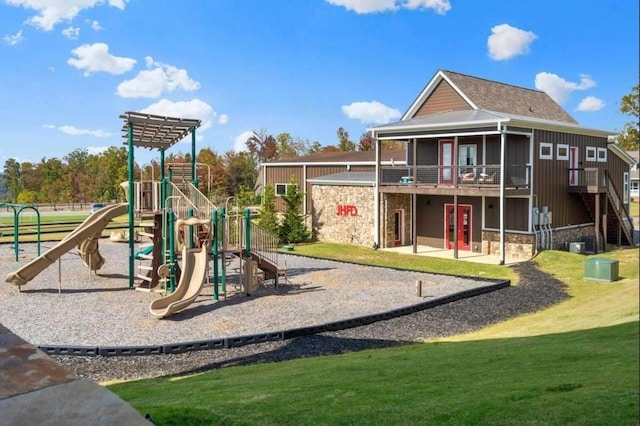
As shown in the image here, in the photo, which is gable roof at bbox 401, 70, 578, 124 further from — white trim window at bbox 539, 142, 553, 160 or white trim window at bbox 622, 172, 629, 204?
white trim window at bbox 622, 172, 629, 204

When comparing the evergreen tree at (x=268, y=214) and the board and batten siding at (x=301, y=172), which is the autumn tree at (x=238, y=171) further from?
the evergreen tree at (x=268, y=214)

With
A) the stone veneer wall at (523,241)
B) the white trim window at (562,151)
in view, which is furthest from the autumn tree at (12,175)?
the white trim window at (562,151)

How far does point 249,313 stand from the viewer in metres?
11.9

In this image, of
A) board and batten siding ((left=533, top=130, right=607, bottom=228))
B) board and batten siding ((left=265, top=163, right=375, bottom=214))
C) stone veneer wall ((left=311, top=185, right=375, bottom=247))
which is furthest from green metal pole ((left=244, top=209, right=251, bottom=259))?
board and batten siding ((left=265, top=163, right=375, bottom=214))

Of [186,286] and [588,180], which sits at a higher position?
[588,180]

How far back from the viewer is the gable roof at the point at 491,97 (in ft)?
76.0

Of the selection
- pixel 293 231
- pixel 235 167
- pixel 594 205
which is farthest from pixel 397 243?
pixel 235 167

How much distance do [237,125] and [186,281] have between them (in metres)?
48.9

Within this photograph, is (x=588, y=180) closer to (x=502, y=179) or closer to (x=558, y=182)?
(x=558, y=182)

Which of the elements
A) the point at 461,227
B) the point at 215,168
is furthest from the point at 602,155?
the point at 215,168

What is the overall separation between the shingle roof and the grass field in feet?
53.0

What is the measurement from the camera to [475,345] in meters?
8.56

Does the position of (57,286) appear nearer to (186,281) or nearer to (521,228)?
(186,281)

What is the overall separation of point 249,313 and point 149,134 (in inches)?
291
